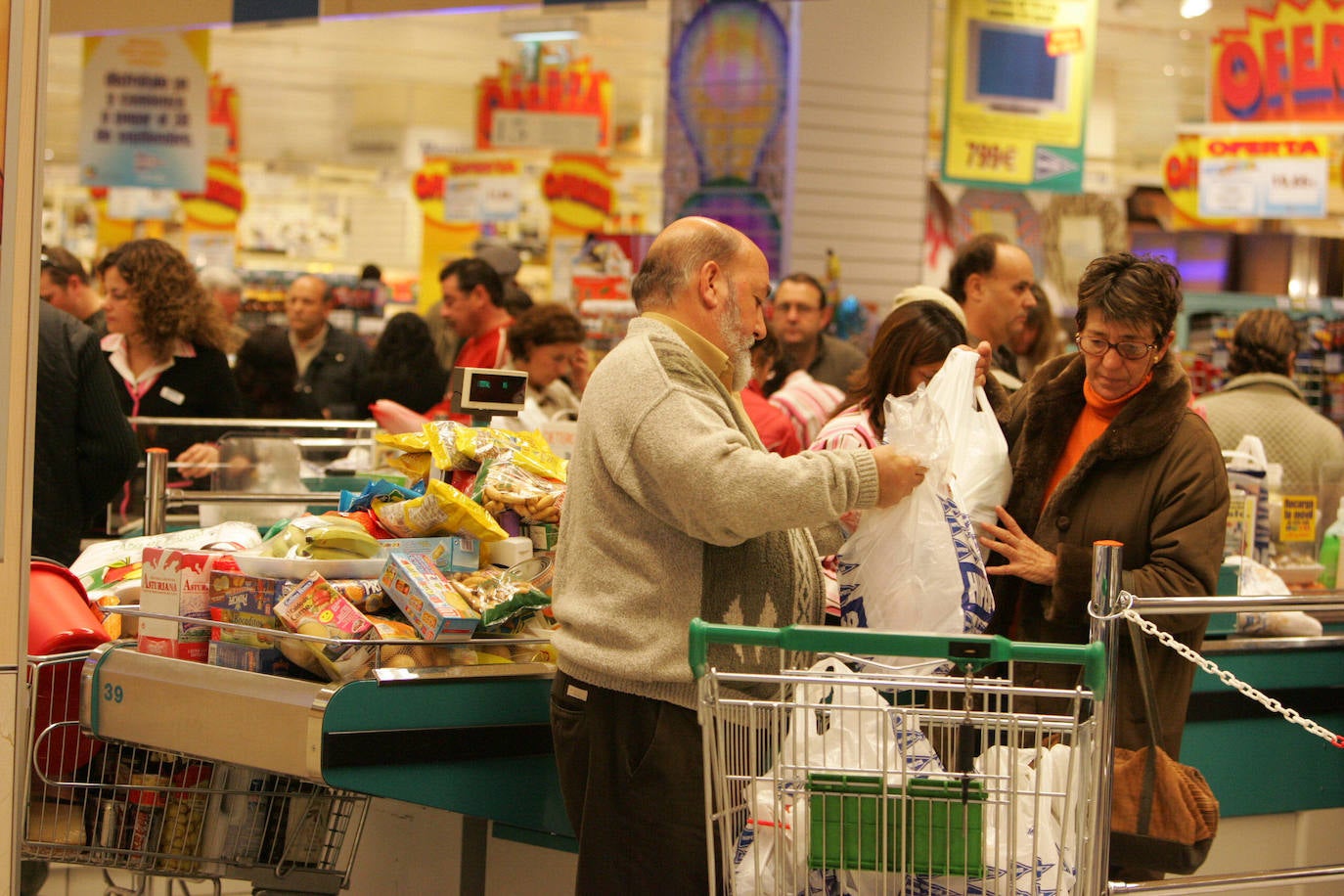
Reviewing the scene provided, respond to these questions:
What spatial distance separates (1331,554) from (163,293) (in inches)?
171

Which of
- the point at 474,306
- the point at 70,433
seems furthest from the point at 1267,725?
the point at 474,306

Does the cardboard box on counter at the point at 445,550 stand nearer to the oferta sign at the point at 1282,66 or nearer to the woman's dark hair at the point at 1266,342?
the woman's dark hair at the point at 1266,342

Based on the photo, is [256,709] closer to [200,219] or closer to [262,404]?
[262,404]

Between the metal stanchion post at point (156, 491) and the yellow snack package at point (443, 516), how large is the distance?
1386 millimetres

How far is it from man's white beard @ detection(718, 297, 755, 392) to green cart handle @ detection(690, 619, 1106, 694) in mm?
688

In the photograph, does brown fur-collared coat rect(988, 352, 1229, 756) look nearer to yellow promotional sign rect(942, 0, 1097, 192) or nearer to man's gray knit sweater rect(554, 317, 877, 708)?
man's gray knit sweater rect(554, 317, 877, 708)

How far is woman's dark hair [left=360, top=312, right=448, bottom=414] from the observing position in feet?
24.4

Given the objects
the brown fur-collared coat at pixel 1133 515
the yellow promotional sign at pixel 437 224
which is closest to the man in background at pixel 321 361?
the brown fur-collared coat at pixel 1133 515

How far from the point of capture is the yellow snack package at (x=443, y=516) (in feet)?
→ 9.89

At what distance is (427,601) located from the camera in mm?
2801

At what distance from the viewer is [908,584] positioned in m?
2.63

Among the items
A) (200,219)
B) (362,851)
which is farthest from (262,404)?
(200,219)

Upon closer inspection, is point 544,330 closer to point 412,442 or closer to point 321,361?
point 412,442

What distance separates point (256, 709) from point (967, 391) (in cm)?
158
